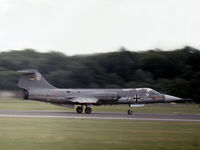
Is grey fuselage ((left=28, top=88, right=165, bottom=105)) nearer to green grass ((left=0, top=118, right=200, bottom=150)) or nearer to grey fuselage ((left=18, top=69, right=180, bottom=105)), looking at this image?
grey fuselage ((left=18, top=69, right=180, bottom=105))

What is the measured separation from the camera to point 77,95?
32.1 m

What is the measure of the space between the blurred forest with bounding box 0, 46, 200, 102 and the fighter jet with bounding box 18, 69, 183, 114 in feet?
38.3

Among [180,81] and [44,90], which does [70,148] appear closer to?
[44,90]

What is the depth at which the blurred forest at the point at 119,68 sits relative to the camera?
45.9m

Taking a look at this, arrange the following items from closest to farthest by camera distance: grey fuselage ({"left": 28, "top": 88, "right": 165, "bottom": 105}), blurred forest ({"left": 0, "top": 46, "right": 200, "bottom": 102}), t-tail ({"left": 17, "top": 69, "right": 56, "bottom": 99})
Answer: t-tail ({"left": 17, "top": 69, "right": 56, "bottom": 99}) < grey fuselage ({"left": 28, "top": 88, "right": 165, "bottom": 105}) < blurred forest ({"left": 0, "top": 46, "right": 200, "bottom": 102})

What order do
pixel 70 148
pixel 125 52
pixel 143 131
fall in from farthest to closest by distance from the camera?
pixel 125 52, pixel 143 131, pixel 70 148

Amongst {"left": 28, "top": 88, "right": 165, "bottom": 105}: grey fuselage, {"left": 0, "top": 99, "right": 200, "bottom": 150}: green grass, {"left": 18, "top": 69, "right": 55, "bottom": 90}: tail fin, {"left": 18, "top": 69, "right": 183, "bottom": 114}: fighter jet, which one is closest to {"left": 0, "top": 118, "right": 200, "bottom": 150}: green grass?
{"left": 0, "top": 99, "right": 200, "bottom": 150}: green grass

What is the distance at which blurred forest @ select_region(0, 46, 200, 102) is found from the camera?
45906mm

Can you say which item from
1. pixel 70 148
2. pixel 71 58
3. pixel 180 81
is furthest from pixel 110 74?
pixel 70 148

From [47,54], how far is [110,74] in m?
9.63

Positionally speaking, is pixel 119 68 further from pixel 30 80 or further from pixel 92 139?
pixel 92 139

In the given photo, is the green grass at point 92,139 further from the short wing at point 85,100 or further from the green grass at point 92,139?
the short wing at point 85,100

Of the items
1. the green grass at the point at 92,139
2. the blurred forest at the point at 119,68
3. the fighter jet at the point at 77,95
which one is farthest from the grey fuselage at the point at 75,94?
the blurred forest at the point at 119,68

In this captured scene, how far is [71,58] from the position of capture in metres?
53.4
